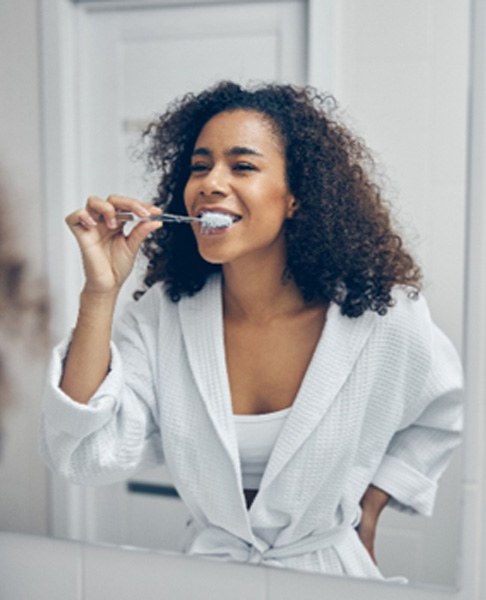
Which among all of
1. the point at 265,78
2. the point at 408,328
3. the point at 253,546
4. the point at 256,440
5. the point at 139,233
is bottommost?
the point at 253,546

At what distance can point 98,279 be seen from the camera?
88cm

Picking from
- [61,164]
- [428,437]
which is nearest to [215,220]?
[61,164]

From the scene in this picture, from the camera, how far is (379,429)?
804 millimetres

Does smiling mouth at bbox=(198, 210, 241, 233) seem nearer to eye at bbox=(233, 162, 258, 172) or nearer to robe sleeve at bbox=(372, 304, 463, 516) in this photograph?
eye at bbox=(233, 162, 258, 172)

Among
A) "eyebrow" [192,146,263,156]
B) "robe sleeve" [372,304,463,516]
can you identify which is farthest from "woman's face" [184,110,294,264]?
"robe sleeve" [372,304,463,516]

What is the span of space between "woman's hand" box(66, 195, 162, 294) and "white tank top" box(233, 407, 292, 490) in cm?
22

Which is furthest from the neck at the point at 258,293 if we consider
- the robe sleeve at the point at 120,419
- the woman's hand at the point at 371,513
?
the woman's hand at the point at 371,513

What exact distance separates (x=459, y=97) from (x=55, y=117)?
482mm

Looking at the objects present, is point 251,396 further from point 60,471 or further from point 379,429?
point 60,471

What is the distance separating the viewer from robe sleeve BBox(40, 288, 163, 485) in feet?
2.82

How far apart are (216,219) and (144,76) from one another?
197 mm

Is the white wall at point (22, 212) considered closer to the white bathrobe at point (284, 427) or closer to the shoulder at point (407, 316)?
the white bathrobe at point (284, 427)

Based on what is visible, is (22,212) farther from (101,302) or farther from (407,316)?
(407,316)

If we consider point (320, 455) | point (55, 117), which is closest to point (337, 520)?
point (320, 455)
